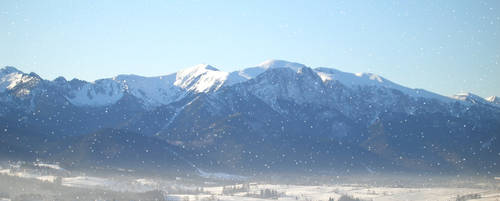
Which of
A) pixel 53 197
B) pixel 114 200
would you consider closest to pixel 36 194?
pixel 53 197

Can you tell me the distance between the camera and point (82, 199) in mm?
197625

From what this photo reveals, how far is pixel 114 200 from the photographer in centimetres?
19988

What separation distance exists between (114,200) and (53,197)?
19.1 meters

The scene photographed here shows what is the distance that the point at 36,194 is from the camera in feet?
651

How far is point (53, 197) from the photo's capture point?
19725cm

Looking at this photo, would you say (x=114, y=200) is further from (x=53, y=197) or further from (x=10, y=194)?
(x=10, y=194)

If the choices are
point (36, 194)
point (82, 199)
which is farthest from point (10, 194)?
point (82, 199)

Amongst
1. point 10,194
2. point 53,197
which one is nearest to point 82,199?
point 53,197

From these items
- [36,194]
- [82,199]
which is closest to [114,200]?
[82,199]

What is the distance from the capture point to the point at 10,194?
198 m

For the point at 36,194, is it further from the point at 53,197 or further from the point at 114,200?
the point at 114,200

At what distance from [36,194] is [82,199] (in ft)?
49.6

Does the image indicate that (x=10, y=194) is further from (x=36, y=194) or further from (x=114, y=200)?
(x=114, y=200)

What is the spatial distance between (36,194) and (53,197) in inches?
238
